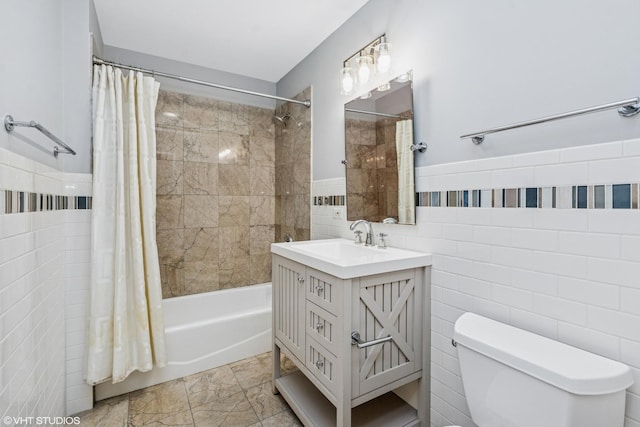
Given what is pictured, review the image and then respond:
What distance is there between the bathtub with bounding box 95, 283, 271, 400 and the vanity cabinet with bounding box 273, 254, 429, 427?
71 cm

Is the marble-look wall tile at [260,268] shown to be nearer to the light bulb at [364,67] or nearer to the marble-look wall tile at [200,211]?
the marble-look wall tile at [200,211]

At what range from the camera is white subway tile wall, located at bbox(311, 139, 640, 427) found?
0.94 metres

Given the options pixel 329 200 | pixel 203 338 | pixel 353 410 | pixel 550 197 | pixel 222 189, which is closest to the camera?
pixel 550 197

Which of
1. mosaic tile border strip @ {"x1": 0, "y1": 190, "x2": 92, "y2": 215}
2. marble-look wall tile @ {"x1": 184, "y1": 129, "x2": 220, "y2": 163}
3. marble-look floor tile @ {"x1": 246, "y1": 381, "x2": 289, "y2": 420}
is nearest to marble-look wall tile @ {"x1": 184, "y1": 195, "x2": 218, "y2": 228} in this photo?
marble-look wall tile @ {"x1": 184, "y1": 129, "x2": 220, "y2": 163}

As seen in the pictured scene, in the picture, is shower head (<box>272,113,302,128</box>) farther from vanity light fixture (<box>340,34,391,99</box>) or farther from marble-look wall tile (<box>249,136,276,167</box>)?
vanity light fixture (<box>340,34,391,99</box>)

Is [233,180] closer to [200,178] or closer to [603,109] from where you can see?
[200,178]

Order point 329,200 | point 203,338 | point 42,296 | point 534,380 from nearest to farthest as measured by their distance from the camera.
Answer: point 534,380 → point 42,296 → point 203,338 → point 329,200

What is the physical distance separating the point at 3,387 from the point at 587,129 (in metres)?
2.07

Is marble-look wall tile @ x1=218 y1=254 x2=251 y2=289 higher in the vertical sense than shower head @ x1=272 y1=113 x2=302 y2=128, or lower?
lower

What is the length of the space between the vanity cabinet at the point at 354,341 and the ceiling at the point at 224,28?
1.67 metres

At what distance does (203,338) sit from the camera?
88.4 inches

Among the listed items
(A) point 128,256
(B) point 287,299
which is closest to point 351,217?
(B) point 287,299

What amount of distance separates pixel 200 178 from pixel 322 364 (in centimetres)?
210

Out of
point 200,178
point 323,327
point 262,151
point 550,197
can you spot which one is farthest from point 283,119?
point 550,197
